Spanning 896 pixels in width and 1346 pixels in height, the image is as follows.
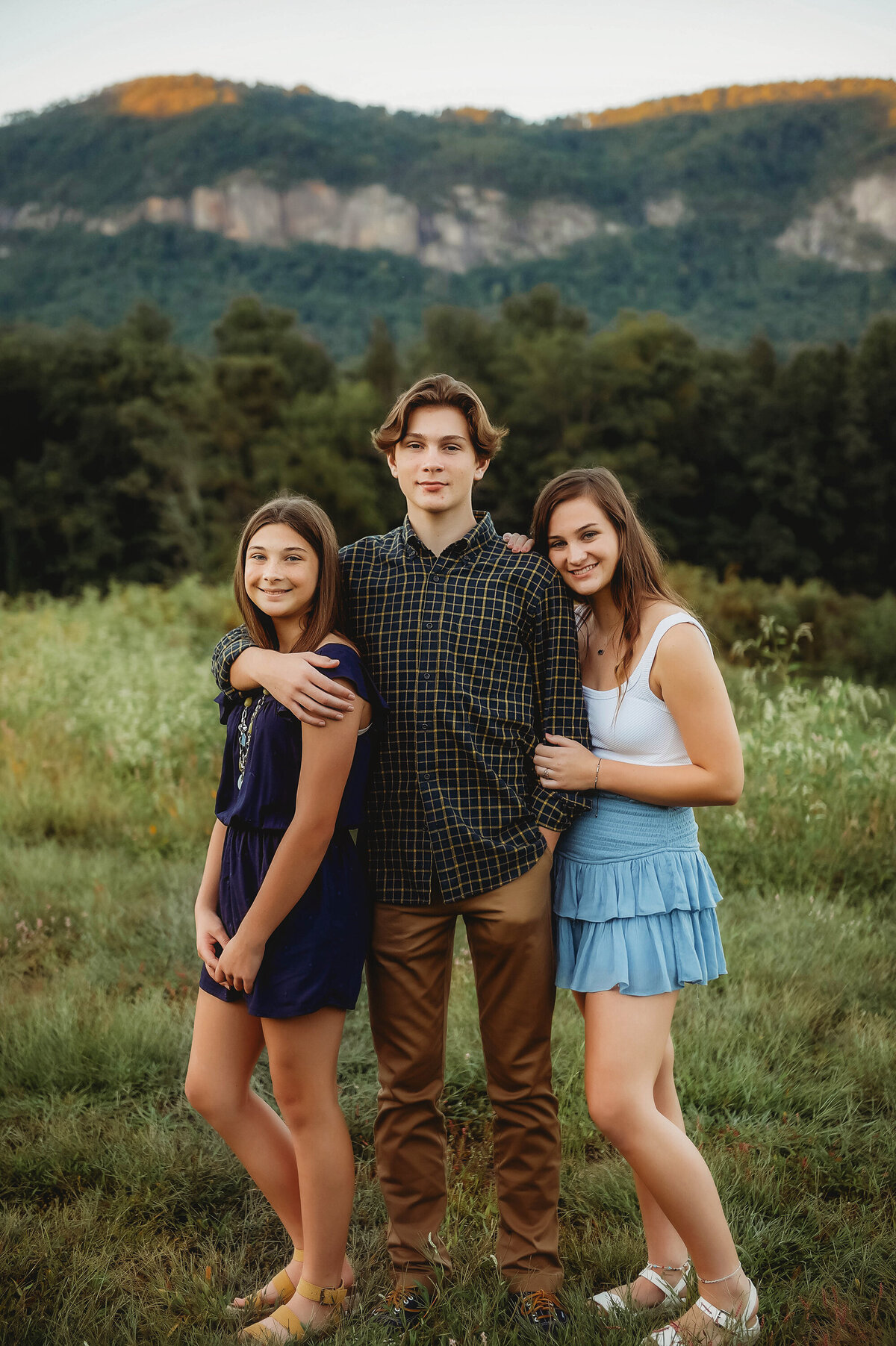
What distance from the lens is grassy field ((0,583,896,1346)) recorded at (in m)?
2.26

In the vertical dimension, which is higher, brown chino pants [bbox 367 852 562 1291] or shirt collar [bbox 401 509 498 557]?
shirt collar [bbox 401 509 498 557]

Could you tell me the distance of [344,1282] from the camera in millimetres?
2207

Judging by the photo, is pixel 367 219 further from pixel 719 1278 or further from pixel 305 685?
pixel 719 1278

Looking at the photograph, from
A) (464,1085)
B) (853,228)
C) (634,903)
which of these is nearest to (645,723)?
(634,903)

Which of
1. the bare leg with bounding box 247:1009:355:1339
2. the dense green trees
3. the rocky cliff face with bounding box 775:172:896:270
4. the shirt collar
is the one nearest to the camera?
the bare leg with bounding box 247:1009:355:1339

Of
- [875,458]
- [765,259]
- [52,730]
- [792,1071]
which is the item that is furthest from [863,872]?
[765,259]

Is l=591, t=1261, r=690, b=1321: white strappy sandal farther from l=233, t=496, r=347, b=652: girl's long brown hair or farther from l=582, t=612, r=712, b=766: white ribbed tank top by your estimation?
l=233, t=496, r=347, b=652: girl's long brown hair

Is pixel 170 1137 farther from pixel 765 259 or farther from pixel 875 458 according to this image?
pixel 765 259

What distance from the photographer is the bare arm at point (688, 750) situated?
2.11 meters

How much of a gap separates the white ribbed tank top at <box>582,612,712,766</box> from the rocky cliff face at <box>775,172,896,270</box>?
172 feet

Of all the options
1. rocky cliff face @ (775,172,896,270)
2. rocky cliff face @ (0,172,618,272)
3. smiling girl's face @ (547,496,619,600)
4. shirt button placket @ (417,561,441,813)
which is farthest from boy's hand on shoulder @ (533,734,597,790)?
rocky cliff face @ (0,172,618,272)

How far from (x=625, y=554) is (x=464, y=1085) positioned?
190cm

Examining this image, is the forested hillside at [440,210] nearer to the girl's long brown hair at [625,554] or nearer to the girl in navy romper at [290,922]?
the girl's long brown hair at [625,554]

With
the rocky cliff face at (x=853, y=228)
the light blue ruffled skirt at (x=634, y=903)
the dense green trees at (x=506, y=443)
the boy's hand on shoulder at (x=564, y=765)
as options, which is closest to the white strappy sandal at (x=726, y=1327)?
the light blue ruffled skirt at (x=634, y=903)
